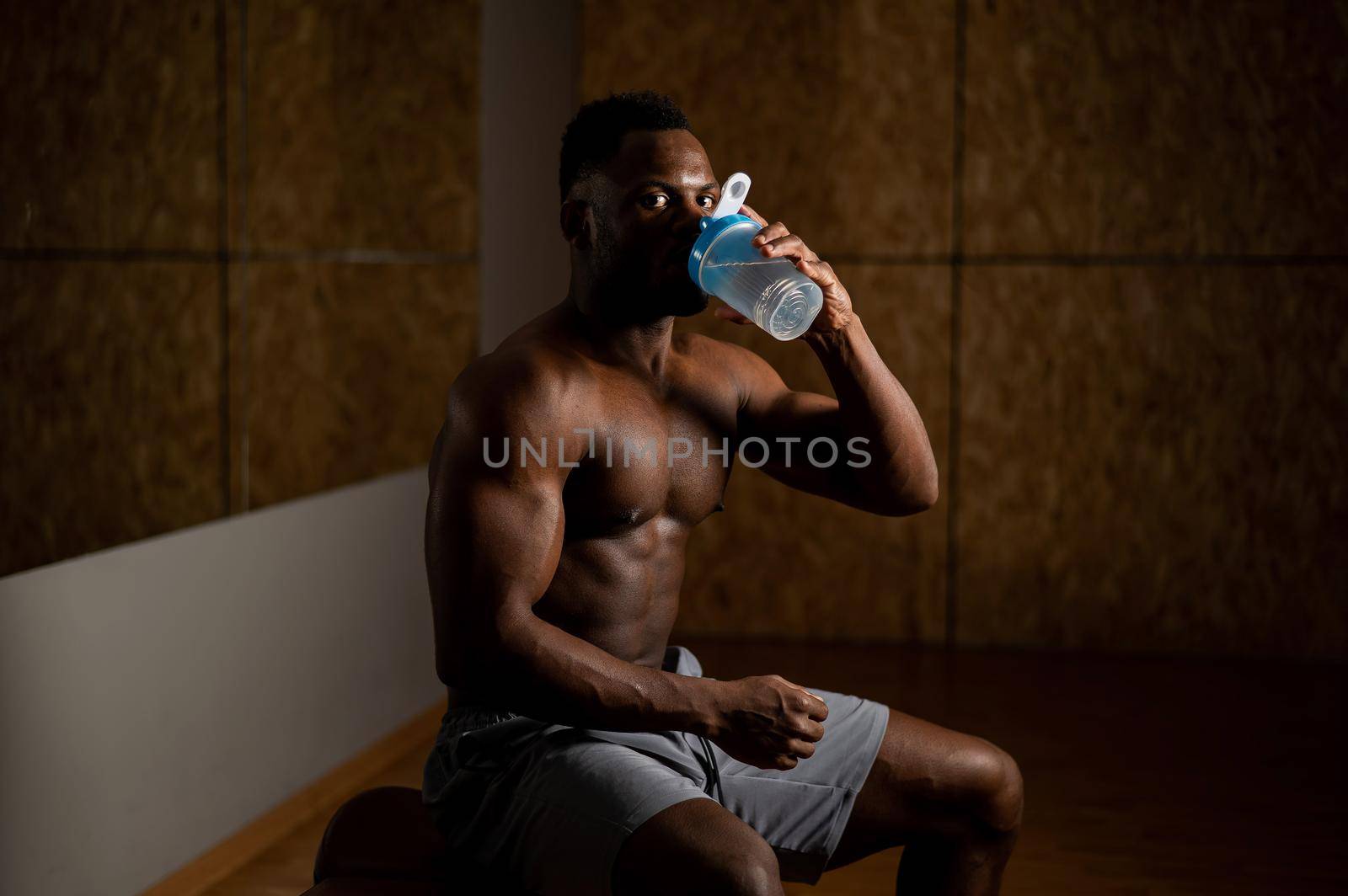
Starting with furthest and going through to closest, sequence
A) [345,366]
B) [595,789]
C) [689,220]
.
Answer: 1. [345,366]
2. [689,220]
3. [595,789]

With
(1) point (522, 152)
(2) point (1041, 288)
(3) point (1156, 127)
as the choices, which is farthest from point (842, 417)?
(3) point (1156, 127)

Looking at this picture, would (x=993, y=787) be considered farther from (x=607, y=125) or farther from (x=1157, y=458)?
(x=1157, y=458)

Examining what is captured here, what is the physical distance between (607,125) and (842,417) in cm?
45

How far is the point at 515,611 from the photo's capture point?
1.61m

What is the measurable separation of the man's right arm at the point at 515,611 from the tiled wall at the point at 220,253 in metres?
0.94

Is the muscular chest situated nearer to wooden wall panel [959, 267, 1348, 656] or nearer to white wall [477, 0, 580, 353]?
white wall [477, 0, 580, 353]

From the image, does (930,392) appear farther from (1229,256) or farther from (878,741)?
(878,741)

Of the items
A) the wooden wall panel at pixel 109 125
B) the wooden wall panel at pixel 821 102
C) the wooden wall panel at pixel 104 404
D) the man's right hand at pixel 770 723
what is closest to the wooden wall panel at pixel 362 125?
the wooden wall panel at pixel 109 125

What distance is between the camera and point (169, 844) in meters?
2.63

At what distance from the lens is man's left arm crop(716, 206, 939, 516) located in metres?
1.73

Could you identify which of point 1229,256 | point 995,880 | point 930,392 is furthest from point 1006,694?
point 995,880

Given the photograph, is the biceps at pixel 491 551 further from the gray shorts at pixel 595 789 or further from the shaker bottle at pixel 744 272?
the shaker bottle at pixel 744 272

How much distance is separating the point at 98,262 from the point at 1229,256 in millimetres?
3136

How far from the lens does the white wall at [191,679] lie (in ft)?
7.50
